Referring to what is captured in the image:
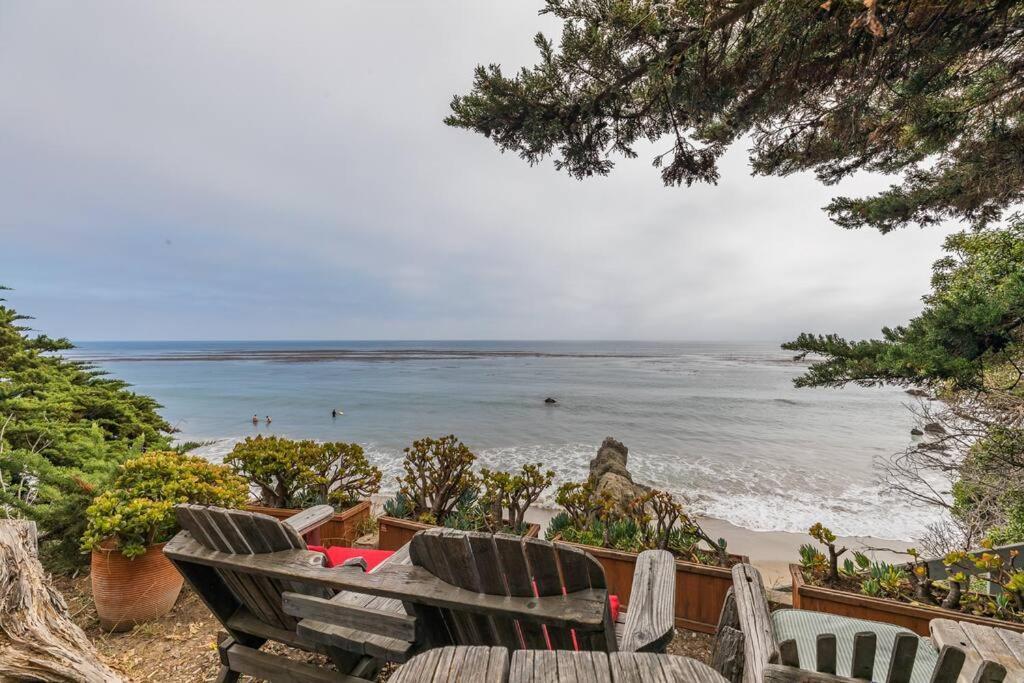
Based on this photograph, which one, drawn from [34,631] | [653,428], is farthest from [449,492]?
[653,428]

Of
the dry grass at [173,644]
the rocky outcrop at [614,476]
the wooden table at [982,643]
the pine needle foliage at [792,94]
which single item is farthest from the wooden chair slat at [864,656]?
the rocky outcrop at [614,476]

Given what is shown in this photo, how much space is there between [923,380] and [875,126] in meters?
3.14

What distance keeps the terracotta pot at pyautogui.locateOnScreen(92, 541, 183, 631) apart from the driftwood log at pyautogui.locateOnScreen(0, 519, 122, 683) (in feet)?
A: 2.99

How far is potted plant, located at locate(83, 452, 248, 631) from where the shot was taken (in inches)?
115

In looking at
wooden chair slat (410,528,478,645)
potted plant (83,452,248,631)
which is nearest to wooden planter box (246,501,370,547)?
potted plant (83,452,248,631)

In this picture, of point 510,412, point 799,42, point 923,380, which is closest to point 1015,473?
point 923,380

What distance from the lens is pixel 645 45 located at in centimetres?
337

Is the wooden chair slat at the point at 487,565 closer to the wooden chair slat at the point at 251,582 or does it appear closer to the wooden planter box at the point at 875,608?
the wooden chair slat at the point at 251,582

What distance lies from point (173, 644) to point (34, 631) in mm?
1244

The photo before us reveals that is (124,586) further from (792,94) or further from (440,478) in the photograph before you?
(792,94)

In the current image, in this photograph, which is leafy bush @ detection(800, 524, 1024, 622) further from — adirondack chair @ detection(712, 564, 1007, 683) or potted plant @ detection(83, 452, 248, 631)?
potted plant @ detection(83, 452, 248, 631)

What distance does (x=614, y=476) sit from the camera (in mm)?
8164

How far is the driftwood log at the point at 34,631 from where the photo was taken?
5.95ft

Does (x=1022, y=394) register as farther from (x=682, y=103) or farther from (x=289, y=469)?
(x=289, y=469)
